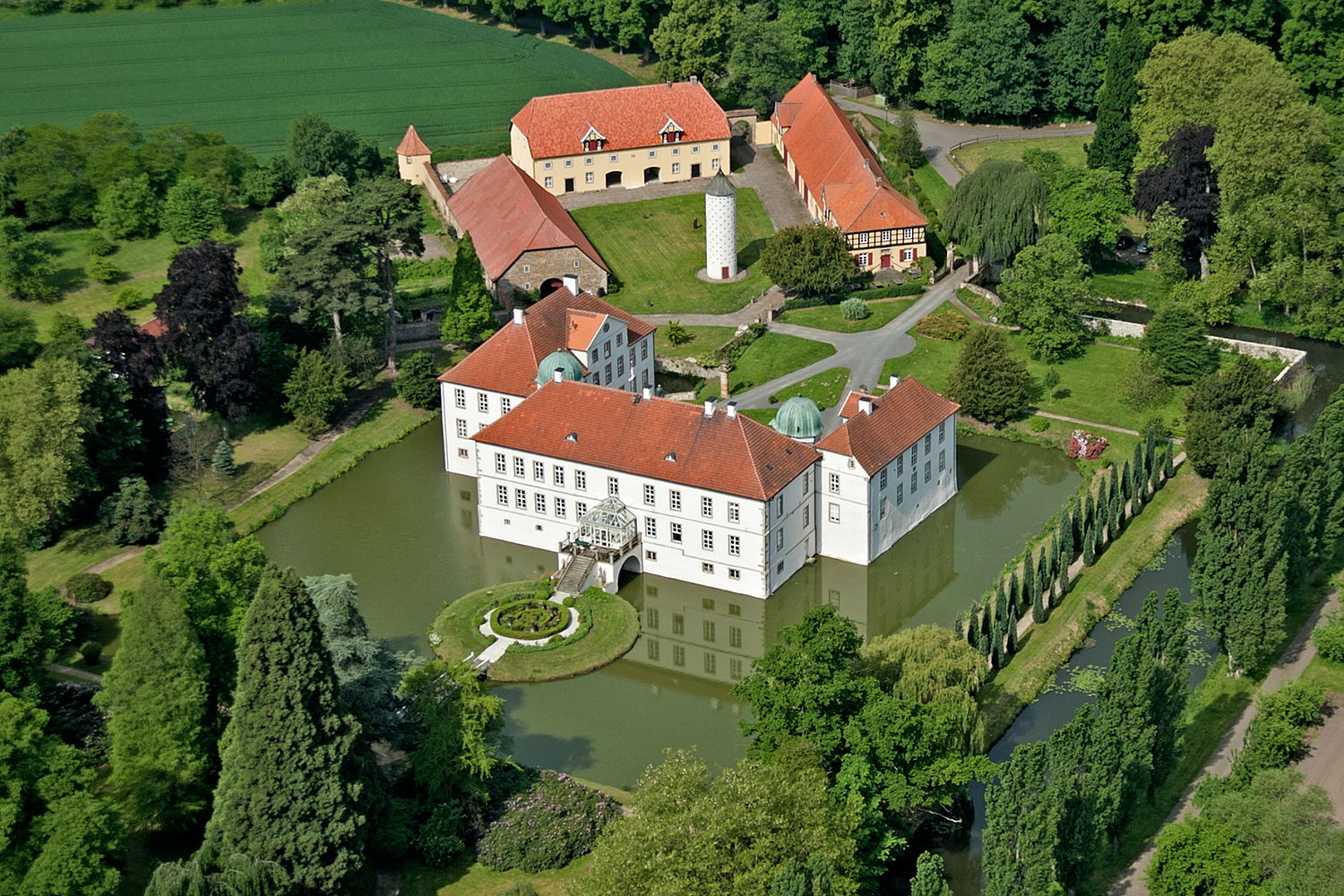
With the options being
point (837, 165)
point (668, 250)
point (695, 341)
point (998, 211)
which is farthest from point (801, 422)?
point (837, 165)

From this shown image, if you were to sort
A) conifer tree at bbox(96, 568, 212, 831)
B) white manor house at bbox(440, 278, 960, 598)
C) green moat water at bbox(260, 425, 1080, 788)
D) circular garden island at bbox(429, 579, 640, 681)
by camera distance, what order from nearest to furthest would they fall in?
conifer tree at bbox(96, 568, 212, 831) < green moat water at bbox(260, 425, 1080, 788) < circular garden island at bbox(429, 579, 640, 681) < white manor house at bbox(440, 278, 960, 598)

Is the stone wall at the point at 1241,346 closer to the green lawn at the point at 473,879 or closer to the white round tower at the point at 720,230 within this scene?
the white round tower at the point at 720,230

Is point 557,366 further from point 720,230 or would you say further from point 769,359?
point 720,230

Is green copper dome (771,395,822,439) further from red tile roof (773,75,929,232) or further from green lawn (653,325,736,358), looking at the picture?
red tile roof (773,75,929,232)

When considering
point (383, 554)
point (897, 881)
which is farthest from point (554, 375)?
point (897, 881)

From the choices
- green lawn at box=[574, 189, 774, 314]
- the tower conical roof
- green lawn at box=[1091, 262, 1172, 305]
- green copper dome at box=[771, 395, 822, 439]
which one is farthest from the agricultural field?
green copper dome at box=[771, 395, 822, 439]
